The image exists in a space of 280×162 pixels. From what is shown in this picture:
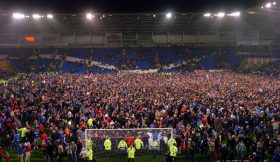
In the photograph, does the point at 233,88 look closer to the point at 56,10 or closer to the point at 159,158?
→ the point at 159,158

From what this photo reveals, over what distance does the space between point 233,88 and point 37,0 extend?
27377 millimetres

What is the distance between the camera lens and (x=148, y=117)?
23234 millimetres

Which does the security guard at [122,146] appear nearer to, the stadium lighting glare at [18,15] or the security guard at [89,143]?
the security guard at [89,143]

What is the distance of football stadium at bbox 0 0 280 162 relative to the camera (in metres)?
19.2

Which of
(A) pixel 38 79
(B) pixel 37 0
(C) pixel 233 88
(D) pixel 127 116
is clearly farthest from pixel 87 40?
(D) pixel 127 116

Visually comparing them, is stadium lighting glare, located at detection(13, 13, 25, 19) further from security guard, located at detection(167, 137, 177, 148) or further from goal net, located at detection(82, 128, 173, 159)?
security guard, located at detection(167, 137, 177, 148)

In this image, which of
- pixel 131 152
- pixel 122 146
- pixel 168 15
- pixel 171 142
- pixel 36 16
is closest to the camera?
pixel 131 152

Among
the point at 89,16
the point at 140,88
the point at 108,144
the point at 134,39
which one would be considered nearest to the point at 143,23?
the point at 134,39

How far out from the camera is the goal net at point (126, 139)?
18.8 m

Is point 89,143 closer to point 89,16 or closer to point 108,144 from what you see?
point 108,144

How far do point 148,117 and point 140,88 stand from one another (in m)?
10.8

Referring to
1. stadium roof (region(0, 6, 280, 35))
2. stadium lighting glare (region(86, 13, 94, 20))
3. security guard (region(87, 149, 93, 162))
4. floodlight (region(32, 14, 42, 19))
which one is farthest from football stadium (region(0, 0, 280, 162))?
stadium lighting glare (region(86, 13, 94, 20))

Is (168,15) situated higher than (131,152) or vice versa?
(168,15)

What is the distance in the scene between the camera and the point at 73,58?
214 feet
